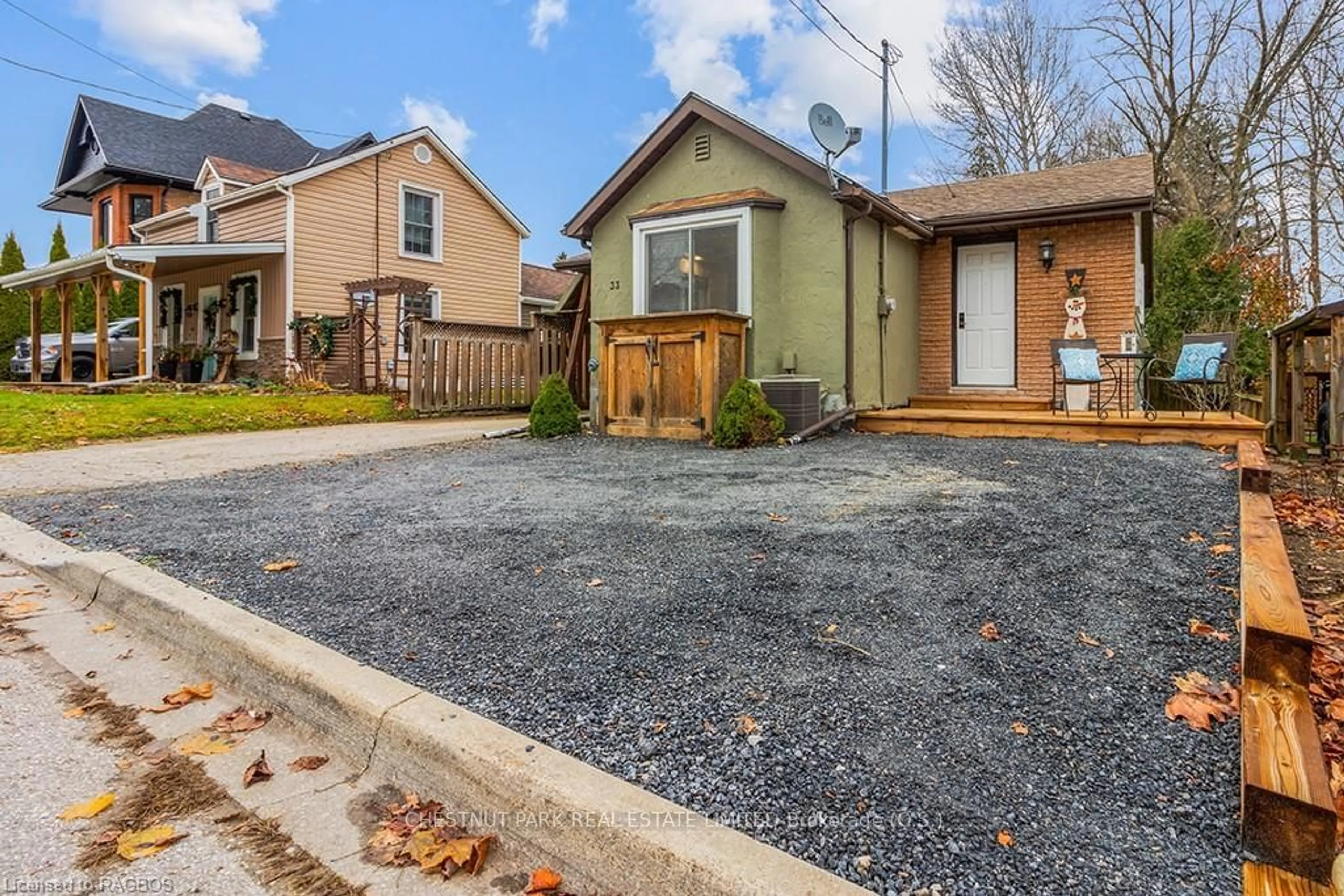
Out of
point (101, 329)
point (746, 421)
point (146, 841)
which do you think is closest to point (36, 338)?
point (101, 329)

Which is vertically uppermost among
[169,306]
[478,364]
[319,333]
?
[169,306]

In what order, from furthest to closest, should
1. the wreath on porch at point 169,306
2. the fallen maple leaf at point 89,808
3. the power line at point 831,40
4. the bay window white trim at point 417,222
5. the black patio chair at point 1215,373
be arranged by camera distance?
the wreath on porch at point 169,306 → the bay window white trim at point 417,222 → the power line at point 831,40 → the black patio chair at point 1215,373 → the fallen maple leaf at point 89,808

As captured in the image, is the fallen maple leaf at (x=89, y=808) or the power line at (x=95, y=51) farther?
the power line at (x=95, y=51)

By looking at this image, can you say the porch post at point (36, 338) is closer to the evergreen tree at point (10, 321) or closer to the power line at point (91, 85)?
the evergreen tree at point (10, 321)

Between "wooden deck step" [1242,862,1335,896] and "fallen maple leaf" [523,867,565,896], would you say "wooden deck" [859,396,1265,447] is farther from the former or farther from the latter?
"fallen maple leaf" [523,867,565,896]

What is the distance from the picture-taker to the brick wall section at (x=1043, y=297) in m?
9.27

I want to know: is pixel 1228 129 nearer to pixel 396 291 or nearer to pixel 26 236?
pixel 396 291

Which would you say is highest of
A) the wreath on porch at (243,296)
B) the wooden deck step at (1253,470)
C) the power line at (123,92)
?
the power line at (123,92)

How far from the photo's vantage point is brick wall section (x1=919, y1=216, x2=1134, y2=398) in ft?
30.4

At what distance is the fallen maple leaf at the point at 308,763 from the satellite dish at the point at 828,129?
797 centimetres

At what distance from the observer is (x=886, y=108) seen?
1773cm

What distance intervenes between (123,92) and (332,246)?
12336 millimetres

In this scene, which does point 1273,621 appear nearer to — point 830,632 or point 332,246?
point 830,632

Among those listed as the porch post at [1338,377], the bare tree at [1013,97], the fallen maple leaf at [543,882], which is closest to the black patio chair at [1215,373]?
the porch post at [1338,377]
